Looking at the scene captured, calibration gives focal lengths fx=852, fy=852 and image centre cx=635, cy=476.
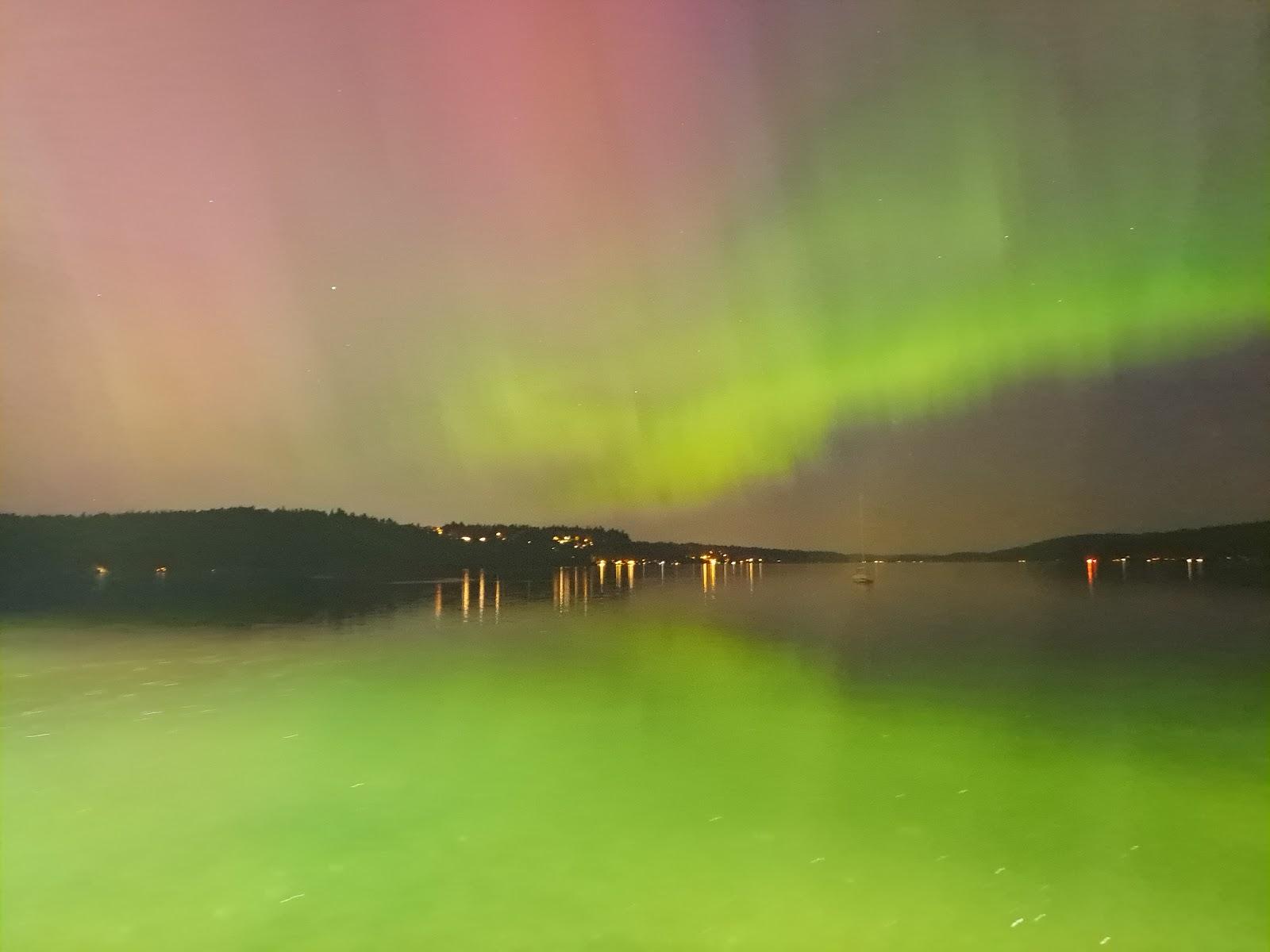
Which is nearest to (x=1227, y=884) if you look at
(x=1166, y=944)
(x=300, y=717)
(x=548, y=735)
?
(x=1166, y=944)

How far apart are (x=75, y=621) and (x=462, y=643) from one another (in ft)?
74.3

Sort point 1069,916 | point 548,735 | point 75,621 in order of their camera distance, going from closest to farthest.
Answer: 1. point 1069,916
2. point 548,735
3. point 75,621

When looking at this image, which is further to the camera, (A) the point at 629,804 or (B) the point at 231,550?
(B) the point at 231,550

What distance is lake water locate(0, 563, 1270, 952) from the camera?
827cm

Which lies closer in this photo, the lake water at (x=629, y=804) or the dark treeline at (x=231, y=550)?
the lake water at (x=629, y=804)

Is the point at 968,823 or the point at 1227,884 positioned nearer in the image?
the point at 1227,884

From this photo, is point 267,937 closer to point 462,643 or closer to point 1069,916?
point 1069,916

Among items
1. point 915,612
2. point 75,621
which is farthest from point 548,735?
point 915,612

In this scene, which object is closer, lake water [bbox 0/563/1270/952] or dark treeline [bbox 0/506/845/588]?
lake water [bbox 0/563/1270/952]

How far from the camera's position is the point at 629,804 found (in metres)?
12.2

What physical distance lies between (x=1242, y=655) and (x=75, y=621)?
50.1 m

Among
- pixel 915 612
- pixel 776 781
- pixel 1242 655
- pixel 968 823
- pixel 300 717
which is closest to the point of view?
pixel 968 823

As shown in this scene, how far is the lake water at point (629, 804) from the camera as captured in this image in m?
8.27

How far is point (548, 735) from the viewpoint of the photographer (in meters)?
16.5
